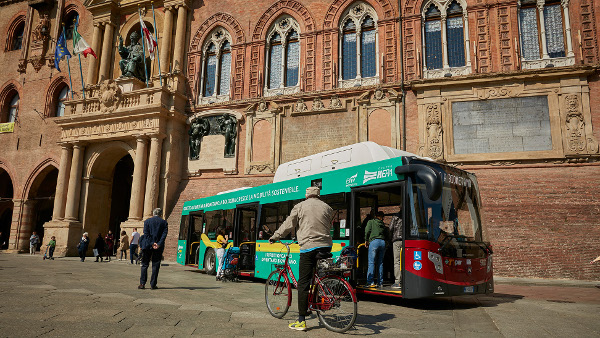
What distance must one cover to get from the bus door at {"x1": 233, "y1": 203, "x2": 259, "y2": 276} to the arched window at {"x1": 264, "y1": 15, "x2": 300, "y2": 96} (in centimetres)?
910

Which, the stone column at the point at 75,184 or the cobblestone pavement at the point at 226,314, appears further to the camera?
the stone column at the point at 75,184

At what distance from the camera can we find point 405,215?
714 centimetres

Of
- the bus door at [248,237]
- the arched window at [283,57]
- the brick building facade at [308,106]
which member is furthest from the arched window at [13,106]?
the bus door at [248,237]

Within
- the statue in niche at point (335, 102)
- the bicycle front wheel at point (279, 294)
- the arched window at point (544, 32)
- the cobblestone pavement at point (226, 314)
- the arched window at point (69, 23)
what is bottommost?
the cobblestone pavement at point (226, 314)

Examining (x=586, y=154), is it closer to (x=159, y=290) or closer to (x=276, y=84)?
(x=276, y=84)

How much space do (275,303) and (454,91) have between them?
13.3 meters

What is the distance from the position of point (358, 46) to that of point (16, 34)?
2413 cm

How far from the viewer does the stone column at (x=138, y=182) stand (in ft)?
63.8

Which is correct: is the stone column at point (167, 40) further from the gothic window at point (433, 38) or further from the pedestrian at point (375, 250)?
the pedestrian at point (375, 250)

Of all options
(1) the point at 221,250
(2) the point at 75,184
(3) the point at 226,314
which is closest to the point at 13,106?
(2) the point at 75,184

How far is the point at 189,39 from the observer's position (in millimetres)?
21969

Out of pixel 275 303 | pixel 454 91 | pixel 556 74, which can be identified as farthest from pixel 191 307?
pixel 556 74

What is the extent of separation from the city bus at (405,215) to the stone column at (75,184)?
45.1ft

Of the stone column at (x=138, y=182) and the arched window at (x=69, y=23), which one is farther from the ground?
the arched window at (x=69, y=23)
